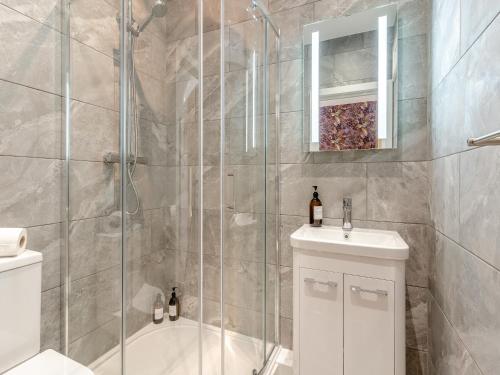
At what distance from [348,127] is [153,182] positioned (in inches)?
45.5

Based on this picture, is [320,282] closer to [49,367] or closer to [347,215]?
[347,215]

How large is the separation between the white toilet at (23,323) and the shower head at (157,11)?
1019 millimetres

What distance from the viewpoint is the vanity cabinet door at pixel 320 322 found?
1273 millimetres

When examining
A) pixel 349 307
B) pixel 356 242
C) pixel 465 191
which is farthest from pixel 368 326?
pixel 465 191

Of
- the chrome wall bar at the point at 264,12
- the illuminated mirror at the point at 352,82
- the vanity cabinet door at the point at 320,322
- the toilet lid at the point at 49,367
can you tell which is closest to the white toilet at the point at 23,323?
the toilet lid at the point at 49,367

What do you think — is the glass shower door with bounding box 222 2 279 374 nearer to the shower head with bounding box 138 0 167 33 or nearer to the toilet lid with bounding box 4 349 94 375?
the shower head with bounding box 138 0 167 33

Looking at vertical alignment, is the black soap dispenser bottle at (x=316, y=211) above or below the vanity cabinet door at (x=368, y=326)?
above

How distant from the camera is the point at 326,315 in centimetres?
129

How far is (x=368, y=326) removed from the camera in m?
1.22

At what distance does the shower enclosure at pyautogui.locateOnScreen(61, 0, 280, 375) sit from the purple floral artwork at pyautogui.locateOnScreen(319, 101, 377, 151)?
0.55 meters

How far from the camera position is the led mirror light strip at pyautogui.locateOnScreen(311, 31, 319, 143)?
1656 millimetres

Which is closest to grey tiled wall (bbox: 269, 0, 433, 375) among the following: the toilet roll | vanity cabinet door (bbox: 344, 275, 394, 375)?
vanity cabinet door (bbox: 344, 275, 394, 375)

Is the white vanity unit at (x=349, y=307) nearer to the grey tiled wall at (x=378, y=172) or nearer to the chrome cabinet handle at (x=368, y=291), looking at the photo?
the chrome cabinet handle at (x=368, y=291)

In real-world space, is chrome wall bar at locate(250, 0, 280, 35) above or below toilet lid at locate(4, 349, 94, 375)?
above
